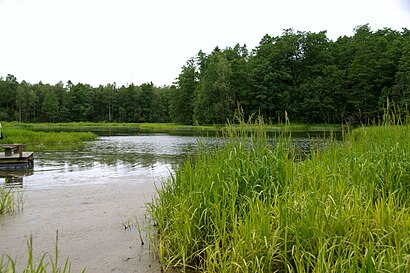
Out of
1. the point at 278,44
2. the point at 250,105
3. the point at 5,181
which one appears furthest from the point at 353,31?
the point at 5,181

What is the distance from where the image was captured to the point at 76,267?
436 centimetres

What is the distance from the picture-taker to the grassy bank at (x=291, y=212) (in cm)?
303

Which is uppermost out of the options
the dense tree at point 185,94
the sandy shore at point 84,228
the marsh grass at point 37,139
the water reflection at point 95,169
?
the dense tree at point 185,94

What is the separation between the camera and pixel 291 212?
3559mm

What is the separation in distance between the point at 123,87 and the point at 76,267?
102803 millimetres

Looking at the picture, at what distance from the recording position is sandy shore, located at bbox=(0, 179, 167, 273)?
4.60 metres

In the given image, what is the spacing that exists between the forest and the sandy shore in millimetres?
46219

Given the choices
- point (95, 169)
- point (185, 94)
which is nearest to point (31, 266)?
point (95, 169)

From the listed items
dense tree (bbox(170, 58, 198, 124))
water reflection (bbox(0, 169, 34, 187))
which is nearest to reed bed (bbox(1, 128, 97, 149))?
water reflection (bbox(0, 169, 34, 187))

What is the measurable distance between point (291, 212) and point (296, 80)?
72805mm

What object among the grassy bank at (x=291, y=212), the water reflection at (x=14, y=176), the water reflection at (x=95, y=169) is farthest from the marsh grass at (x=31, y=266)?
the water reflection at (x=14, y=176)

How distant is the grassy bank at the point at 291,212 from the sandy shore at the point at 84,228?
585 millimetres

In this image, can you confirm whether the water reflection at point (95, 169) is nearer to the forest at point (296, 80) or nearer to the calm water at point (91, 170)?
the calm water at point (91, 170)

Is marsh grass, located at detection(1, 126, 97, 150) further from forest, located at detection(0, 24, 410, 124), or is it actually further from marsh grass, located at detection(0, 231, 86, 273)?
forest, located at detection(0, 24, 410, 124)
